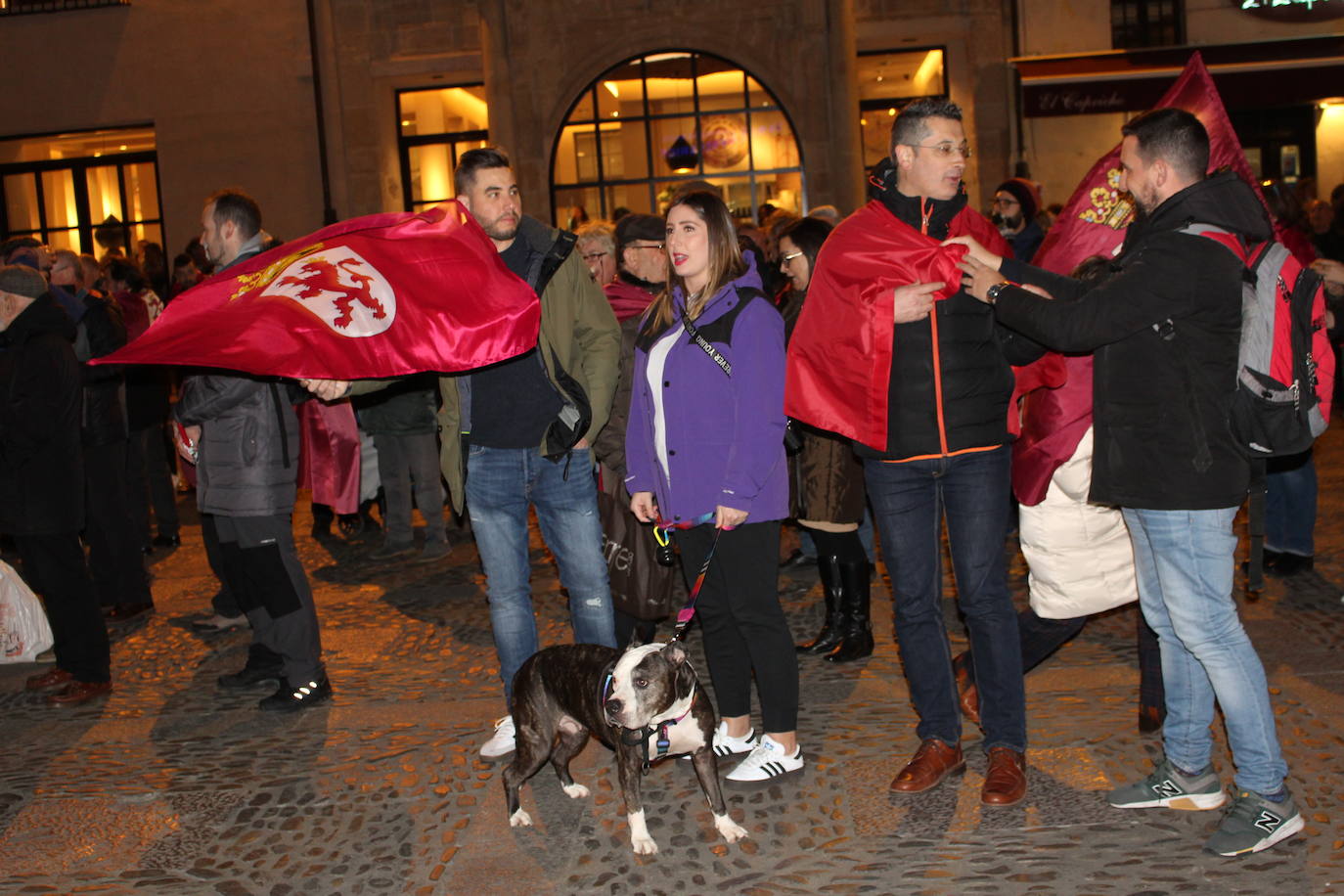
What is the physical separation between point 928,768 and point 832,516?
1.90m

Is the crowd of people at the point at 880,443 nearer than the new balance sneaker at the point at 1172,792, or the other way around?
the crowd of people at the point at 880,443

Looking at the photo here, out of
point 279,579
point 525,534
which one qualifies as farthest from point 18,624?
point 525,534

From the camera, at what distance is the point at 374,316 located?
4.72 meters

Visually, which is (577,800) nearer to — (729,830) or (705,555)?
(729,830)

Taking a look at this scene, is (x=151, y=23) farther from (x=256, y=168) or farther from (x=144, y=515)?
(x=144, y=515)

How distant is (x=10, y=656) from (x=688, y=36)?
13.5 meters

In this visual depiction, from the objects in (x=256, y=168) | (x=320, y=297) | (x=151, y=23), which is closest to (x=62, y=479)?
(x=320, y=297)

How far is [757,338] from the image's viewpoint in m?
4.35

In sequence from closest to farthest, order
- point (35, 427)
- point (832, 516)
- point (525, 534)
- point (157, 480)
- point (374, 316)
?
point (374, 316), point (525, 534), point (35, 427), point (832, 516), point (157, 480)

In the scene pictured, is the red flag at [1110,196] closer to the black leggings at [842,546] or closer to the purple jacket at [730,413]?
the purple jacket at [730,413]

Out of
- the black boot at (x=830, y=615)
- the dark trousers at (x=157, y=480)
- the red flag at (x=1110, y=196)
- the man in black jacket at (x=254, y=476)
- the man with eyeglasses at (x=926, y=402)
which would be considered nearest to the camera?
the man with eyeglasses at (x=926, y=402)

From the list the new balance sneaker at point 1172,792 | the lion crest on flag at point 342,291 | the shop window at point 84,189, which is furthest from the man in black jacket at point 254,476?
the shop window at point 84,189

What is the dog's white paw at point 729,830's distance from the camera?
13.3ft

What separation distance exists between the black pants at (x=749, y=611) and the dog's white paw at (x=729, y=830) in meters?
0.54
